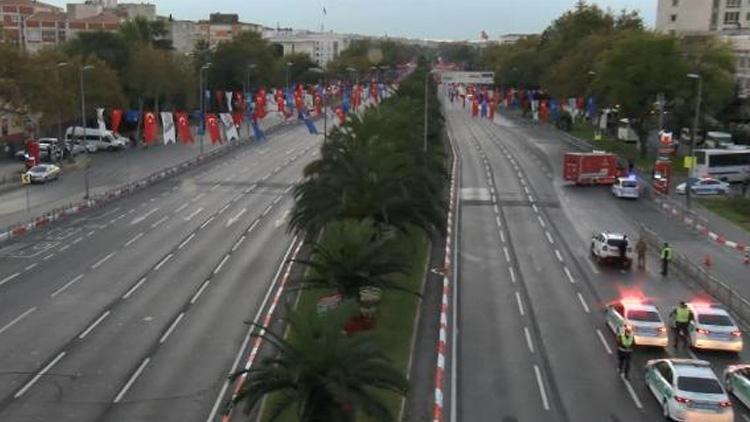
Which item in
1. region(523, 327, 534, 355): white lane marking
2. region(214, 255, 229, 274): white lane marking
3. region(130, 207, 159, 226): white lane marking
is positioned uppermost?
region(523, 327, 534, 355): white lane marking

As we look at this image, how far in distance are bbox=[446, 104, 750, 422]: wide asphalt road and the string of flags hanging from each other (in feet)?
39.6

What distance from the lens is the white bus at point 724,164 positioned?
212ft

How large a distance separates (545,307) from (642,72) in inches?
1869

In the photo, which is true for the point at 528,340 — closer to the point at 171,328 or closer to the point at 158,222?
the point at 171,328

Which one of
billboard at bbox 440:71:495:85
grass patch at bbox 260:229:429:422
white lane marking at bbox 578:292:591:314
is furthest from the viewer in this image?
billboard at bbox 440:71:495:85

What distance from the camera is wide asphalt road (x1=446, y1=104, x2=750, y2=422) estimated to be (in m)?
22.6

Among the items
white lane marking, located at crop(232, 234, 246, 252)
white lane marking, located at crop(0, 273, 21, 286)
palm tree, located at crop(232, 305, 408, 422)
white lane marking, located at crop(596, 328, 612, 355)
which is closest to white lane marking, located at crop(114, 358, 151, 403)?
A: palm tree, located at crop(232, 305, 408, 422)

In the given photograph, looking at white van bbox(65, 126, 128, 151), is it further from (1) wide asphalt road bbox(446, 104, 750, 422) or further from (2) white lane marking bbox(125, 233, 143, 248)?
(2) white lane marking bbox(125, 233, 143, 248)

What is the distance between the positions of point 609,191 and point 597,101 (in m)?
30.1

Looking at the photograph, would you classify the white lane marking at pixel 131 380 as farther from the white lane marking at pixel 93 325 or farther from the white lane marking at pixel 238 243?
the white lane marking at pixel 238 243

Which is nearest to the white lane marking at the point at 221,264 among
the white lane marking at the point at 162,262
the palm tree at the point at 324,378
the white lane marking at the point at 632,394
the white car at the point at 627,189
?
the white lane marking at the point at 162,262

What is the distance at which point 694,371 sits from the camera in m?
21.7

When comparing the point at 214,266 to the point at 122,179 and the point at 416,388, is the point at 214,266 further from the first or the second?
the point at 122,179

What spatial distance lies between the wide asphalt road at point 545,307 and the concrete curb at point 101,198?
21.9 metres
